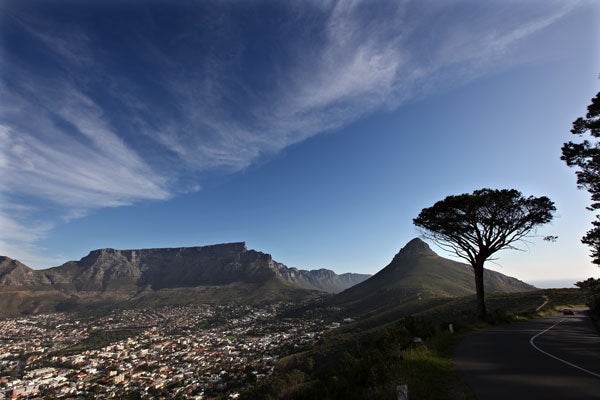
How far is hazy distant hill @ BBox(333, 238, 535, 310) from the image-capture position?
111394 millimetres

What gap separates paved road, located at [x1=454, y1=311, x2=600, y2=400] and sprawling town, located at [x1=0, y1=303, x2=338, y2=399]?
36.0 meters

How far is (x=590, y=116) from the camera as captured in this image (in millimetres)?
19828

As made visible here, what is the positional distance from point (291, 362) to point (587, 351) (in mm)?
37126

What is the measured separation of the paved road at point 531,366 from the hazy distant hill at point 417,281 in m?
91.5

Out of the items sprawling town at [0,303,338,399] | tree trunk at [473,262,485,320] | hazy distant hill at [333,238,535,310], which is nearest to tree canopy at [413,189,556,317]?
tree trunk at [473,262,485,320]

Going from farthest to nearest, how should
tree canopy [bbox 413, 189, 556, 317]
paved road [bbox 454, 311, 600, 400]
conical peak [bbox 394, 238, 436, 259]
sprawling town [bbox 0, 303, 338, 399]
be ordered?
conical peak [bbox 394, 238, 436, 259]
sprawling town [bbox 0, 303, 338, 399]
tree canopy [bbox 413, 189, 556, 317]
paved road [bbox 454, 311, 600, 400]

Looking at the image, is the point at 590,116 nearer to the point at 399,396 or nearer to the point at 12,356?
the point at 399,396

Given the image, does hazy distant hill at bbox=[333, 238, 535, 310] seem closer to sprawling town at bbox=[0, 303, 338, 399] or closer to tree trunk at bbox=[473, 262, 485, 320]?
sprawling town at bbox=[0, 303, 338, 399]

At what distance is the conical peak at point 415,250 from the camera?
17488 centimetres

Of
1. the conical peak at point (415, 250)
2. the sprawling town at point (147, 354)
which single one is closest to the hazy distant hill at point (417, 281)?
the conical peak at point (415, 250)

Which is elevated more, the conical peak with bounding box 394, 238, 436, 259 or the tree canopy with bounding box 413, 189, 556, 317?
the conical peak with bounding box 394, 238, 436, 259

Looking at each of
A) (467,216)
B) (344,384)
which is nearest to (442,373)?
(344,384)

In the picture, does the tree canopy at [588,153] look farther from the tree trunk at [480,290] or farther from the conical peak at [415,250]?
the conical peak at [415,250]

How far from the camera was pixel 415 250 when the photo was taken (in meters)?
178
